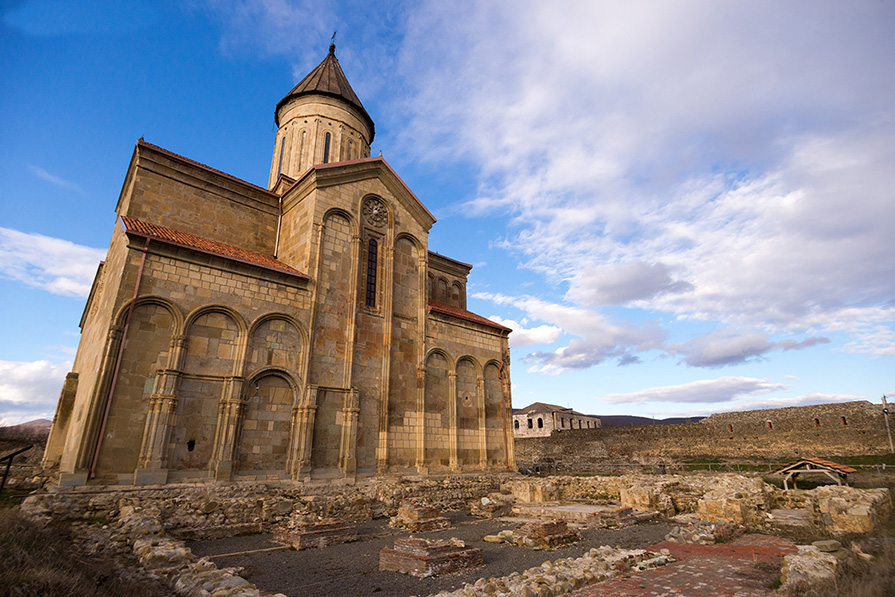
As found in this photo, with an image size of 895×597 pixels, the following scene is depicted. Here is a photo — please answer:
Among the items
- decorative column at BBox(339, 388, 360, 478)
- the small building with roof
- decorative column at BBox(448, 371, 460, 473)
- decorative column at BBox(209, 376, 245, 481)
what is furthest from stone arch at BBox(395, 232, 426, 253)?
the small building with roof

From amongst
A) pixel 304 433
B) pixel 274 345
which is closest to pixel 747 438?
pixel 304 433

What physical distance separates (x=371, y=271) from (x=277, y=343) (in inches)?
200

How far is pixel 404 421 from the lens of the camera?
17734 mm

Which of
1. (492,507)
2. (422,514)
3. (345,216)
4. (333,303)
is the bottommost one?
(492,507)

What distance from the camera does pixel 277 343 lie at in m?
14.9

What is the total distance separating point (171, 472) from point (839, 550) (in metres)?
14.7

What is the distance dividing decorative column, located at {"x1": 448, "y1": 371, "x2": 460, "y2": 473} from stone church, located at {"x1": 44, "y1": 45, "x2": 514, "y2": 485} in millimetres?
58

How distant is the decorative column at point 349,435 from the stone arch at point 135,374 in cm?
571

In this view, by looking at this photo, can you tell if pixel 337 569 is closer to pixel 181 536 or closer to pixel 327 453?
pixel 181 536

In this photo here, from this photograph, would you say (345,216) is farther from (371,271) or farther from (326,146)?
(326,146)

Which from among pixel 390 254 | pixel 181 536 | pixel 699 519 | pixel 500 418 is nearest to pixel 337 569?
pixel 181 536

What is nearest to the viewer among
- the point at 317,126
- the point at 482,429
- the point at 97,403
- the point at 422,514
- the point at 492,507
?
the point at 97,403

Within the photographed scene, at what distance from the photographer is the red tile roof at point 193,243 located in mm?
12984

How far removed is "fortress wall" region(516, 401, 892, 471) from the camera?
1137 inches
